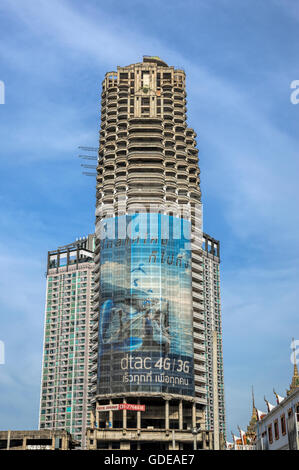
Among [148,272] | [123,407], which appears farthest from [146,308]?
[123,407]

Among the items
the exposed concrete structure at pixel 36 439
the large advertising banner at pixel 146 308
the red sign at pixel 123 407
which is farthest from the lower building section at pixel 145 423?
the exposed concrete structure at pixel 36 439

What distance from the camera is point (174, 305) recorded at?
149500 millimetres

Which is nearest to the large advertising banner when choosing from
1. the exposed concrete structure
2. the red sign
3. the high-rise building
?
the high-rise building

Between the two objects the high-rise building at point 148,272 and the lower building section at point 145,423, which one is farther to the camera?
the high-rise building at point 148,272

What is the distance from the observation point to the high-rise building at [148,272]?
141375 mm

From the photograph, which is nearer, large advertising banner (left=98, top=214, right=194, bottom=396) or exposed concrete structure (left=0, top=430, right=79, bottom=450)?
large advertising banner (left=98, top=214, right=194, bottom=396)

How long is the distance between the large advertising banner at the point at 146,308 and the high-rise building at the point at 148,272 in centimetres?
25

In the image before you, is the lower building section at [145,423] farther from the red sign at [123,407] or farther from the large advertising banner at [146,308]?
the large advertising banner at [146,308]

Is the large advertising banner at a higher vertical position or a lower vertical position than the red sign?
higher

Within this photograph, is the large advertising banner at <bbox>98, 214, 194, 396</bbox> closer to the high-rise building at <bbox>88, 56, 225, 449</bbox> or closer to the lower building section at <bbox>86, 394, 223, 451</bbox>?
the high-rise building at <bbox>88, 56, 225, 449</bbox>

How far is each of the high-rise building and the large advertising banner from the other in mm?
252

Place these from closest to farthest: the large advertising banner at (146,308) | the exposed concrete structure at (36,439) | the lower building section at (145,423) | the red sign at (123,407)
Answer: the lower building section at (145,423) < the red sign at (123,407) < the large advertising banner at (146,308) < the exposed concrete structure at (36,439)

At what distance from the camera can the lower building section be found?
13525cm
